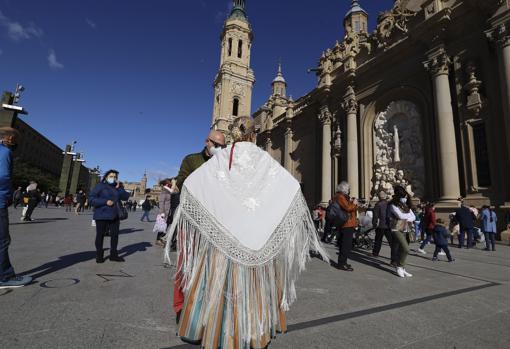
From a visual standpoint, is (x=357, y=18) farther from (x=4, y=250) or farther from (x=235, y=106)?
(x=4, y=250)

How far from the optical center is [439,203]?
38.7 feet

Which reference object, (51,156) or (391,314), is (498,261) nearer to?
(391,314)

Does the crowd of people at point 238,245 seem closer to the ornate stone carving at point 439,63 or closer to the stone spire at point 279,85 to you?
the ornate stone carving at point 439,63

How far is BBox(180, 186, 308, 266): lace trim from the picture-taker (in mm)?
1895

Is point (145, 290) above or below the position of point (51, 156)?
below

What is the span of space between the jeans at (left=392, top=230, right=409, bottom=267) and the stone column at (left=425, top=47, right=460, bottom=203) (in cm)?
829

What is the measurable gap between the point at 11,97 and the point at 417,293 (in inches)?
824

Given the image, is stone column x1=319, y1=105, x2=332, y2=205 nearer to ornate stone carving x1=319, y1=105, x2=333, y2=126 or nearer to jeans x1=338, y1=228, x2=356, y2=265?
ornate stone carving x1=319, y1=105, x2=333, y2=126

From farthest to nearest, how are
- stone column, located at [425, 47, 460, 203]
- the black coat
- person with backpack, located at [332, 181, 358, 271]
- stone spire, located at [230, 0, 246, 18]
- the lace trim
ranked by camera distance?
stone spire, located at [230, 0, 246, 18]
stone column, located at [425, 47, 460, 203]
the black coat
person with backpack, located at [332, 181, 358, 271]
the lace trim

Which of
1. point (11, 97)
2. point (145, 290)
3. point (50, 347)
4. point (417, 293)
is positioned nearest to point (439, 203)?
point (417, 293)

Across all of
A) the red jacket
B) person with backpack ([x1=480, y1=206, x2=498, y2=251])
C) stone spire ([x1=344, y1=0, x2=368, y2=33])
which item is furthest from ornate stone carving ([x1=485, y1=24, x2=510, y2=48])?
stone spire ([x1=344, y1=0, x2=368, y2=33])

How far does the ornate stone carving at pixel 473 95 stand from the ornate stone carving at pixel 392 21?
5.25 m

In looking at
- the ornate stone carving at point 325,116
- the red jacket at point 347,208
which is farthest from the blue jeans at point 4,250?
the ornate stone carving at point 325,116

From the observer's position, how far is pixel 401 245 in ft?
17.0
